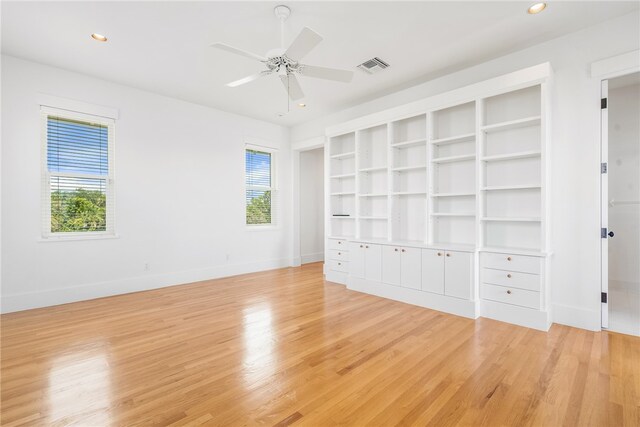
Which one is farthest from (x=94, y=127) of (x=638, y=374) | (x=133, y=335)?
(x=638, y=374)

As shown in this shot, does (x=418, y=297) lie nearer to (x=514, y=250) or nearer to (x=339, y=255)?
(x=514, y=250)

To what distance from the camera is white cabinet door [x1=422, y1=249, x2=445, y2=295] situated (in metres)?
3.73

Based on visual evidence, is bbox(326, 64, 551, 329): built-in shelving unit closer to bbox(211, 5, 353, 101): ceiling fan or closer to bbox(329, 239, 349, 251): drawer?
bbox(329, 239, 349, 251): drawer

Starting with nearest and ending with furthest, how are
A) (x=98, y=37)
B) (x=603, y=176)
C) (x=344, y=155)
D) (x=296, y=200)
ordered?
(x=603, y=176), (x=98, y=37), (x=344, y=155), (x=296, y=200)

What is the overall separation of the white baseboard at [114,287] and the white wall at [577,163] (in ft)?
16.6

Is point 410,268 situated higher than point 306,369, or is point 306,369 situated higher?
point 410,268

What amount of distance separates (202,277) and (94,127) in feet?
9.59

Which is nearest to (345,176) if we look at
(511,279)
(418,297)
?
(418,297)

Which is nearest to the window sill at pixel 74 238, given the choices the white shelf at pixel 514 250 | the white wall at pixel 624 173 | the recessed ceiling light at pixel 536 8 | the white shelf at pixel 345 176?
the white shelf at pixel 345 176

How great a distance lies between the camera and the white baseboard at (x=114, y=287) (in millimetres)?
3777

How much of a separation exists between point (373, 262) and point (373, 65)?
2776 mm

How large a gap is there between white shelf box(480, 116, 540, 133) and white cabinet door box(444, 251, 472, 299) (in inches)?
60.7

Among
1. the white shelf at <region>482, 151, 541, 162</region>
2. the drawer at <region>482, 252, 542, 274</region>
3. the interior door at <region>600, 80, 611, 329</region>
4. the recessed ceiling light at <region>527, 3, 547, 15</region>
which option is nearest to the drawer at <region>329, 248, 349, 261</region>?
the drawer at <region>482, 252, 542, 274</region>

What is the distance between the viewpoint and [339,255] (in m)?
5.31
